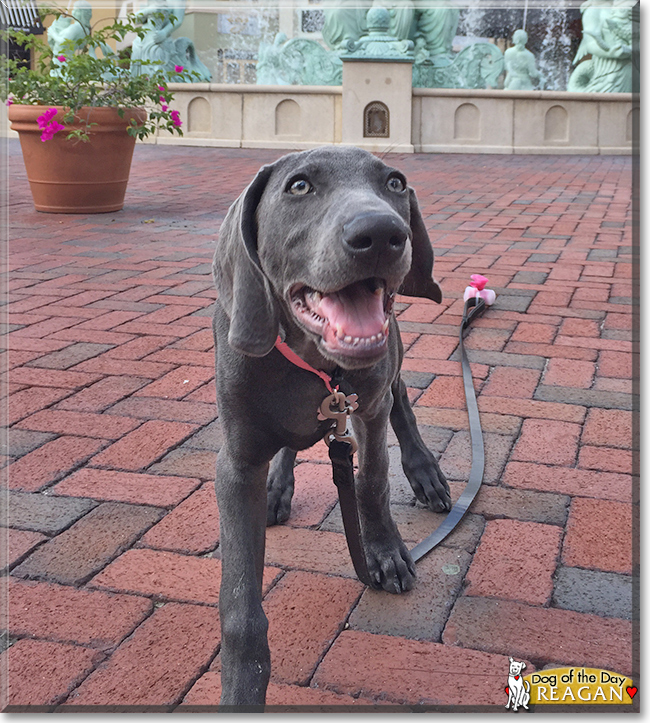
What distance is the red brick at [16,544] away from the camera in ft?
7.64

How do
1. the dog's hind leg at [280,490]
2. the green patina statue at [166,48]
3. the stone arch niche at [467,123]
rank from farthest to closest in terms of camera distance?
the green patina statue at [166,48] < the stone arch niche at [467,123] < the dog's hind leg at [280,490]

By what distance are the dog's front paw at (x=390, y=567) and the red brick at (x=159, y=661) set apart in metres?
0.44

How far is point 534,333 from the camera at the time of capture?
4.37 m

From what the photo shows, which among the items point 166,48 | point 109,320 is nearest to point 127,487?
point 109,320

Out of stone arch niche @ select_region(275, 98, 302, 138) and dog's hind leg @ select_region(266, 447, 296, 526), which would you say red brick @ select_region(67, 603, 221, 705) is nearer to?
dog's hind leg @ select_region(266, 447, 296, 526)

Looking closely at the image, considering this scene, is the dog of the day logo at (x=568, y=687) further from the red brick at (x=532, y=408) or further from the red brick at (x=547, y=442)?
the red brick at (x=532, y=408)

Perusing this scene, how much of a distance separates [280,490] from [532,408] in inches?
50.5

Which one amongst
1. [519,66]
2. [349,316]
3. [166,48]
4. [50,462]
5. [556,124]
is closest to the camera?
[349,316]

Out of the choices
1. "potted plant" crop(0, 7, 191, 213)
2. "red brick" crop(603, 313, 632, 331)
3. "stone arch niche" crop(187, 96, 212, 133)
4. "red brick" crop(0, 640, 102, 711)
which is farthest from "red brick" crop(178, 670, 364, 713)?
"stone arch niche" crop(187, 96, 212, 133)

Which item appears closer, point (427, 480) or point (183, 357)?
point (427, 480)

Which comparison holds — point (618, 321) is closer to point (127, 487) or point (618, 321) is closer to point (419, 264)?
point (419, 264)

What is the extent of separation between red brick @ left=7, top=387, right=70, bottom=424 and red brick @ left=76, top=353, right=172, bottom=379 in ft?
0.93

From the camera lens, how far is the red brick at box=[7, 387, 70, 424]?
10.9 feet

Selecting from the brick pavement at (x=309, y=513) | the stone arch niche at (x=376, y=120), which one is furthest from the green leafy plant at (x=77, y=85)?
the stone arch niche at (x=376, y=120)
